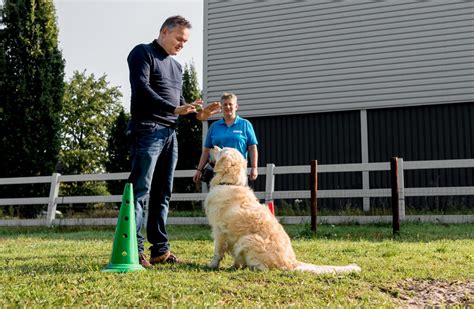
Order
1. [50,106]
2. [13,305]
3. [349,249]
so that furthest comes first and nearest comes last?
1. [50,106]
2. [349,249]
3. [13,305]

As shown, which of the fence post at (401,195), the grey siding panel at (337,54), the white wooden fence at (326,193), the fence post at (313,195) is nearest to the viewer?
the fence post at (313,195)

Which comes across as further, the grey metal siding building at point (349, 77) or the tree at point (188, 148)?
the tree at point (188, 148)

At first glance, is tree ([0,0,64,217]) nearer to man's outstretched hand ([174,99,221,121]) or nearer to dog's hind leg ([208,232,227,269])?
man's outstretched hand ([174,99,221,121])

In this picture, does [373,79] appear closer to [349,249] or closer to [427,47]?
[427,47]

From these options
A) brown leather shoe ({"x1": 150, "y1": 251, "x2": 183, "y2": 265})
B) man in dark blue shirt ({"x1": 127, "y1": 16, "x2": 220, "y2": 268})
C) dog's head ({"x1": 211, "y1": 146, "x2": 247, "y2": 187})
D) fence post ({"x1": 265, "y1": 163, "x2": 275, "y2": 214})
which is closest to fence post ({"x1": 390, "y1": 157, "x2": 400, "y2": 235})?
fence post ({"x1": 265, "y1": 163, "x2": 275, "y2": 214})

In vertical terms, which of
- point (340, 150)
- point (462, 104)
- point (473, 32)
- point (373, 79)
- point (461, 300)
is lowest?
point (461, 300)

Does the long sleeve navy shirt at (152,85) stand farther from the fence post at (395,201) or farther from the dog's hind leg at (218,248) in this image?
the fence post at (395,201)

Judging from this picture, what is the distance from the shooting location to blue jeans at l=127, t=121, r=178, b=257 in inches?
188

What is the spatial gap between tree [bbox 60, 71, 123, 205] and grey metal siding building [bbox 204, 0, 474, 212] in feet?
76.5

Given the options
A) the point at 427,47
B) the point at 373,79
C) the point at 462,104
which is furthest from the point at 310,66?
the point at 462,104

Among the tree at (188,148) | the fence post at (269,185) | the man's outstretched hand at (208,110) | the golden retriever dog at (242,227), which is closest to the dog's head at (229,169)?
the golden retriever dog at (242,227)

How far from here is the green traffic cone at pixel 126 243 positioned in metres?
4.40

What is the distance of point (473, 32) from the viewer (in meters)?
12.5

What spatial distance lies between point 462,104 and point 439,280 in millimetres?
9216
